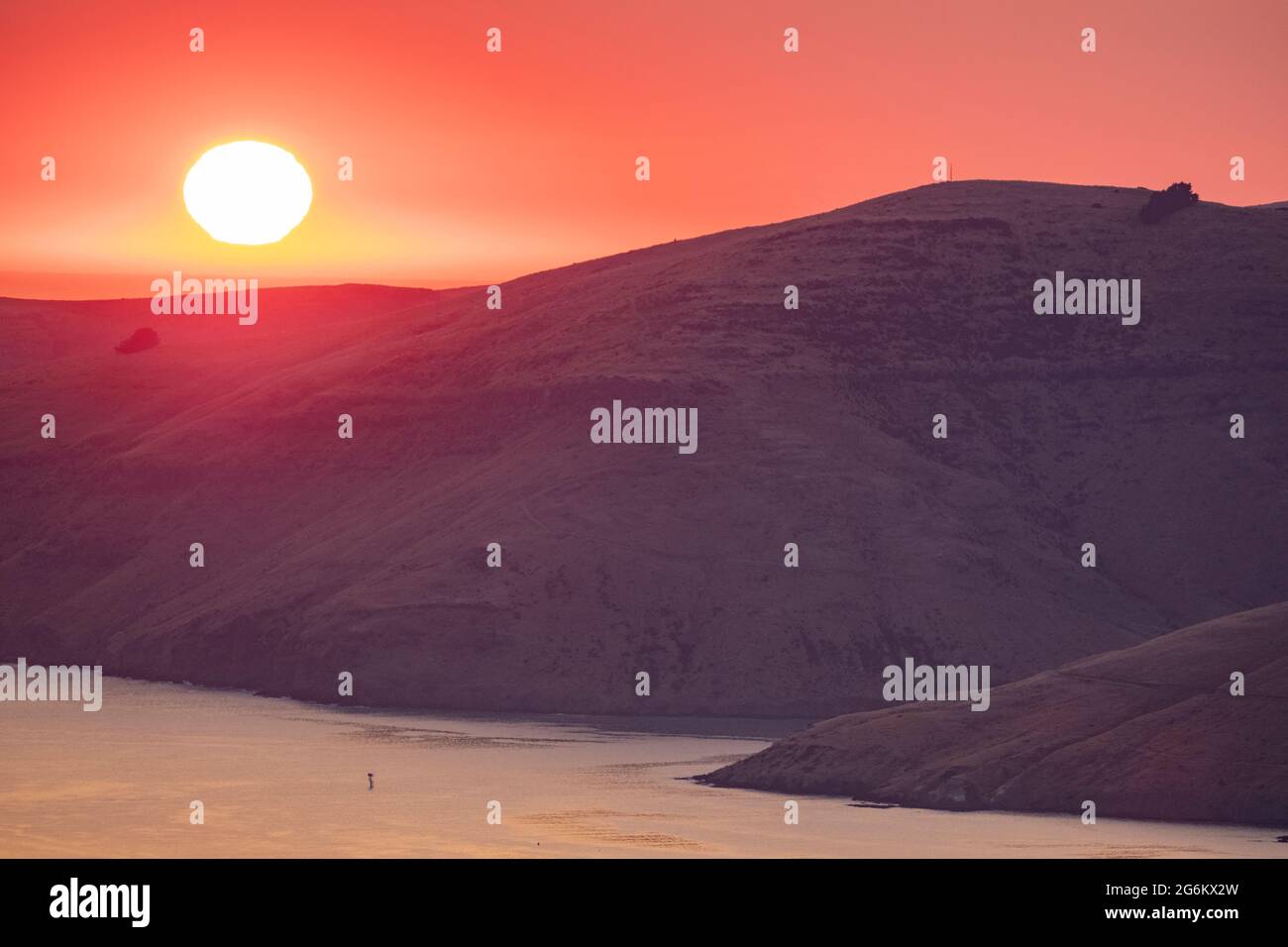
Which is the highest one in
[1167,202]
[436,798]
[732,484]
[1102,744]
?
[1167,202]

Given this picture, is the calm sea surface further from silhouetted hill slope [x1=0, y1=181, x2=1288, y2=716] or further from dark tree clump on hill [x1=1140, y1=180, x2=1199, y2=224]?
dark tree clump on hill [x1=1140, y1=180, x2=1199, y2=224]

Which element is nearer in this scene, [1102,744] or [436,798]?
[1102,744]

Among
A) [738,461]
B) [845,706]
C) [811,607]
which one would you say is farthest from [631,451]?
[845,706]

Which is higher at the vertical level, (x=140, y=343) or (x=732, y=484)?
(x=140, y=343)

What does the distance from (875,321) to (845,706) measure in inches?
1630

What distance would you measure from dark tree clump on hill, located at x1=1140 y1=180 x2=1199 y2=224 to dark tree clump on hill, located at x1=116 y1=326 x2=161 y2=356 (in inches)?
3572

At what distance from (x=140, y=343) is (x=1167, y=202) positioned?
305ft

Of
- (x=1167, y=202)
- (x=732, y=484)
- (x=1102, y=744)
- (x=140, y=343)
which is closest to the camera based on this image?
(x=1102, y=744)

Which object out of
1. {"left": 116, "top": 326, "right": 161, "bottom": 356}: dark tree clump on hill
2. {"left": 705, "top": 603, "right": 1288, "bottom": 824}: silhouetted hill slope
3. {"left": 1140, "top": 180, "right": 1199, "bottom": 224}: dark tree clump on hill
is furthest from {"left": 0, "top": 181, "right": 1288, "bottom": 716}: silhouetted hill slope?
{"left": 116, "top": 326, "right": 161, "bottom": 356}: dark tree clump on hill

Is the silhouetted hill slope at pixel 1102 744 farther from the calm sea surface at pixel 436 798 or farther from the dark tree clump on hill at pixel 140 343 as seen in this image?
the dark tree clump on hill at pixel 140 343

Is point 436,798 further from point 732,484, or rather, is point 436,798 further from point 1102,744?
point 732,484

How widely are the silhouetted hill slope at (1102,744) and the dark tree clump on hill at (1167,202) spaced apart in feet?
264

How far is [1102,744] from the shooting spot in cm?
6306

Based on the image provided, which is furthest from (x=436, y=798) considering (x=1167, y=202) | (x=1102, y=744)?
(x=1167, y=202)
